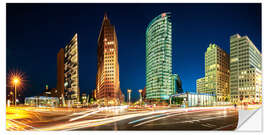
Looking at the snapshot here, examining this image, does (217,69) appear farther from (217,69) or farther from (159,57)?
(159,57)

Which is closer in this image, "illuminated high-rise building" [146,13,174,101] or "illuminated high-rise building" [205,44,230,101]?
"illuminated high-rise building" [146,13,174,101]

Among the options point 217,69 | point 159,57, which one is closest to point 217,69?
point 217,69

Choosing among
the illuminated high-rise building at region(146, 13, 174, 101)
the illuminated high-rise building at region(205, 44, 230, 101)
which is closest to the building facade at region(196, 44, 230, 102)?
the illuminated high-rise building at region(205, 44, 230, 101)

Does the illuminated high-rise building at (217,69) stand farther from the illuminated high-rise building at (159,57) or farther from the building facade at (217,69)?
the illuminated high-rise building at (159,57)

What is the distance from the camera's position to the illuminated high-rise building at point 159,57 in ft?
197

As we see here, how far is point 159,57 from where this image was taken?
6191 centimetres

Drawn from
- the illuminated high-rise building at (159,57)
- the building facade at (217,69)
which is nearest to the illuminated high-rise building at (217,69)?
the building facade at (217,69)

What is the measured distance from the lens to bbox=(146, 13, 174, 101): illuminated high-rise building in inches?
2365

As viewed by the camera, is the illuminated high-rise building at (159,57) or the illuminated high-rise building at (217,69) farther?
the illuminated high-rise building at (217,69)

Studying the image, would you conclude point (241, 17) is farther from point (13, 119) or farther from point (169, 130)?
point (13, 119)

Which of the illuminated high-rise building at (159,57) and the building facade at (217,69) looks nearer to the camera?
the illuminated high-rise building at (159,57)

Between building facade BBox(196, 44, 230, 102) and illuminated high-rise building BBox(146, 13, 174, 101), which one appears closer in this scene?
illuminated high-rise building BBox(146, 13, 174, 101)

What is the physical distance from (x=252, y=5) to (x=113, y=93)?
66.6 metres

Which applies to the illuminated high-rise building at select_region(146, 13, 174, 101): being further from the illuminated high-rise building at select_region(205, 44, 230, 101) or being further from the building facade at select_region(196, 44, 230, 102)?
the illuminated high-rise building at select_region(205, 44, 230, 101)
